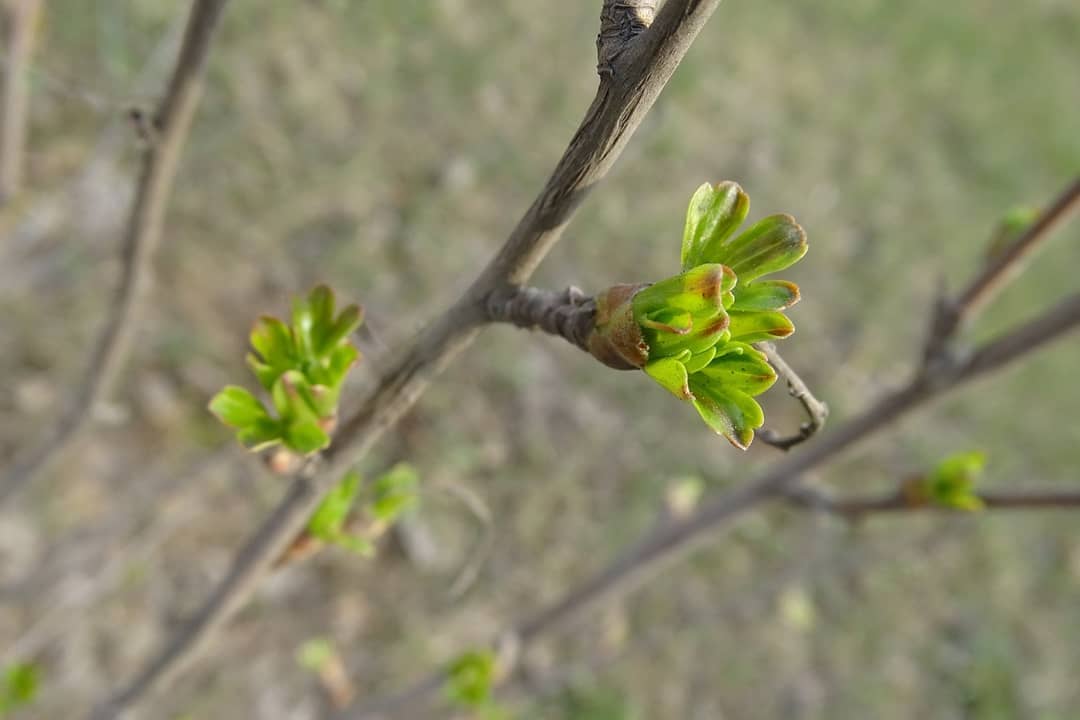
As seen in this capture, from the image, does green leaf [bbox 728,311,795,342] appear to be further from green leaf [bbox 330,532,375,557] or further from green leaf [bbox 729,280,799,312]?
green leaf [bbox 330,532,375,557]

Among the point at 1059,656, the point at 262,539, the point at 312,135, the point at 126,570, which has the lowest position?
the point at 1059,656

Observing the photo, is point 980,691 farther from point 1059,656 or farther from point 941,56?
point 941,56

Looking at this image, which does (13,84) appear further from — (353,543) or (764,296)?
(764,296)

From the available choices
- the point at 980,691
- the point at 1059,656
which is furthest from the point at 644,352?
the point at 1059,656

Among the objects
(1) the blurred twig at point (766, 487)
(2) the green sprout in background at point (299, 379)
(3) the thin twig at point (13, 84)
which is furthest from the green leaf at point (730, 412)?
(3) the thin twig at point (13, 84)

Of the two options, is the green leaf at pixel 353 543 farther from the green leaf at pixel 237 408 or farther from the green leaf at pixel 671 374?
the green leaf at pixel 671 374

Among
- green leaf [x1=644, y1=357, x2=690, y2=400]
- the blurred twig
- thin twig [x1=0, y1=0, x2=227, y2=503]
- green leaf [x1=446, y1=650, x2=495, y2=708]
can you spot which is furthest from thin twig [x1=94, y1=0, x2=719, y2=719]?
the blurred twig
